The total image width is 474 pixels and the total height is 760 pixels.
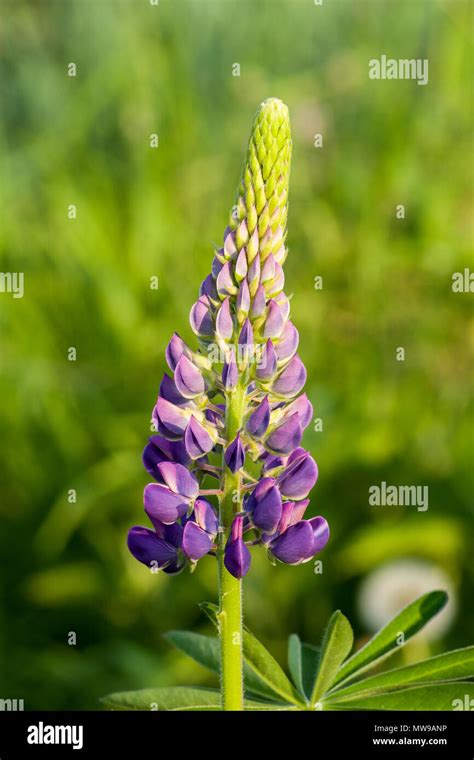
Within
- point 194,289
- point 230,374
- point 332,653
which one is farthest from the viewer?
point 194,289

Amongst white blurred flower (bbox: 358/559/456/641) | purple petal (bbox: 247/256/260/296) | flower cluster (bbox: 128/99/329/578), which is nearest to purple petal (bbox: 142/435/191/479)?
flower cluster (bbox: 128/99/329/578)

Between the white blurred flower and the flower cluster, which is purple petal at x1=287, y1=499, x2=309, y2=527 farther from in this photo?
the white blurred flower

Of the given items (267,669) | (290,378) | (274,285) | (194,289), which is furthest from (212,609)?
(194,289)

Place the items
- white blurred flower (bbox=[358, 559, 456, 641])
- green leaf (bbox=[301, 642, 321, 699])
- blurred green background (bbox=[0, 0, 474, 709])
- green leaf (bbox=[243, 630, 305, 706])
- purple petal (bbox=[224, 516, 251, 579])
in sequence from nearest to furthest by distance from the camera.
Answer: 1. purple petal (bbox=[224, 516, 251, 579])
2. green leaf (bbox=[243, 630, 305, 706])
3. green leaf (bbox=[301, 642, 321, 699])
4. white blurred flower (bbox=[358, 559, 456, 641])
5. blurred green background (bbox=[0, 0, 474, 709])

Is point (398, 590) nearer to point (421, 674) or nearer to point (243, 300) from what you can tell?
point (421, 674)

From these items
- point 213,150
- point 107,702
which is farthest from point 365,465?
point 107,702
